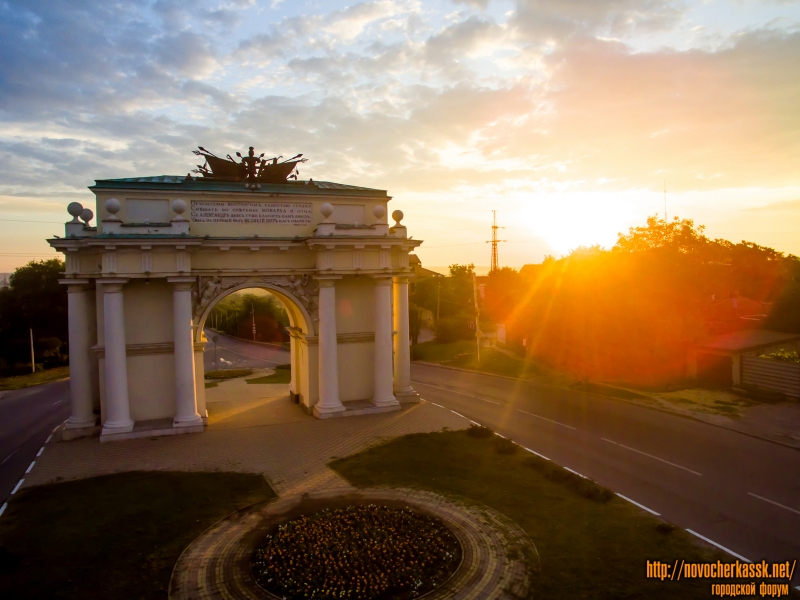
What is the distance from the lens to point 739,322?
1430 inches

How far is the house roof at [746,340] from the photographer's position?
28031 millimetres

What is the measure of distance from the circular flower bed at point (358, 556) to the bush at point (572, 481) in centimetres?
423

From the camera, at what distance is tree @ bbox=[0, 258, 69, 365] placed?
48.9 meters

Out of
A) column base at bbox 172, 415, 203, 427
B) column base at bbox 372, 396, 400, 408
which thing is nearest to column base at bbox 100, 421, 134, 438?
column base at bbox 172, 415, 203, 427

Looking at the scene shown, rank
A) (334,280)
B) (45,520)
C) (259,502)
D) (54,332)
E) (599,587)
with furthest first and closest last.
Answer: (54,332) < (334,280) < (259,502) < (45,520) < (599,587)

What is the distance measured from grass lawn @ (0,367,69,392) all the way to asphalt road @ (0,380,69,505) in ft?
4.34

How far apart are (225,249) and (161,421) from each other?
23.1ft

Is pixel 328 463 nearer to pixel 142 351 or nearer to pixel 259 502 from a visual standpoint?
pixel 259 502

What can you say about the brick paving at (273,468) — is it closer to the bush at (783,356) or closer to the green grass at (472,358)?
the green grass at (472,358)

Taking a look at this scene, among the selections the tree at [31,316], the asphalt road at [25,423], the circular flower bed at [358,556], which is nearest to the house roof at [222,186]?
the asphalt road at [25,423]

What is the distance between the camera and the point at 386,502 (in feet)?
44.9

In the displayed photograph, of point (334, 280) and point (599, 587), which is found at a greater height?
point (334, 280)

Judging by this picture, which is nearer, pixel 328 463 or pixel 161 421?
pixel 328 463

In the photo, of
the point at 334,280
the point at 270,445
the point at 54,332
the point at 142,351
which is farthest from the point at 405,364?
the point at 54,332
